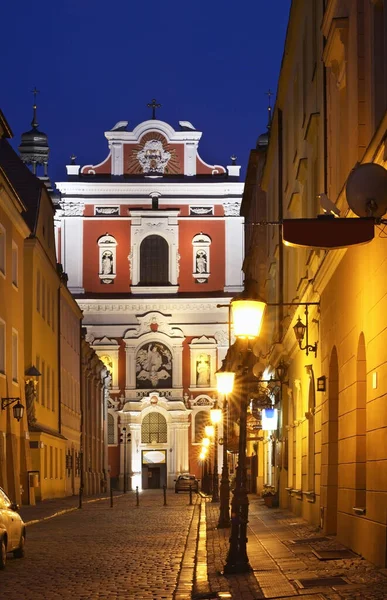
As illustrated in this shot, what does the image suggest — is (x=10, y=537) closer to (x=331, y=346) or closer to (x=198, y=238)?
(x=331, y=346)

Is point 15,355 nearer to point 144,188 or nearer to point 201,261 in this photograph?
point 144,188

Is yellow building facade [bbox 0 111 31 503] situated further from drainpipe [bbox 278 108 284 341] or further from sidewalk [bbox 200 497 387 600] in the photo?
sidewalk [bbox 200 497 387 600]

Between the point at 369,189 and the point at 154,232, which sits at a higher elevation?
the point at 154,232

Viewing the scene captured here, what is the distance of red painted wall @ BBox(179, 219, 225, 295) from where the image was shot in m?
93.5

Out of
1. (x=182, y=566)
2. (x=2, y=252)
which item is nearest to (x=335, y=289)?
(x=182, y=566)

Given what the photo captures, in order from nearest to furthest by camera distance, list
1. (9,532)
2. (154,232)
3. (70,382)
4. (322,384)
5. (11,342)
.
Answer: (9,532)
(322,384)
(11,342)
(70,382)
(154,232)

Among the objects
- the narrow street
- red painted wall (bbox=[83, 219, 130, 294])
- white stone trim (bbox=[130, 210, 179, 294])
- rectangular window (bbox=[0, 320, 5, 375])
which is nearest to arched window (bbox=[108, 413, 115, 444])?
red painted wall (bbox=[83, 219, 130, 294])

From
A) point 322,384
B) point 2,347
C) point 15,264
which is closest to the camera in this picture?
point 322,384

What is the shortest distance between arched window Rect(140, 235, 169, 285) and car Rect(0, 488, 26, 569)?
75.4 meters

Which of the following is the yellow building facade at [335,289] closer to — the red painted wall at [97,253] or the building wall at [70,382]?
the building wall at [70,382]

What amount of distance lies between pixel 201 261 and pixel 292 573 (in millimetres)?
79224

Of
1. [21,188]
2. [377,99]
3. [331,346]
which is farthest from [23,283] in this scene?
[377,99]

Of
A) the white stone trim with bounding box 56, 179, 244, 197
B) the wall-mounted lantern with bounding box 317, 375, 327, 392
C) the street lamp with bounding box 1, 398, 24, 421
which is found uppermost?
the white stone trim with bounding box 56, 179, 244, 197

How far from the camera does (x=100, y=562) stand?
18.5 meters
